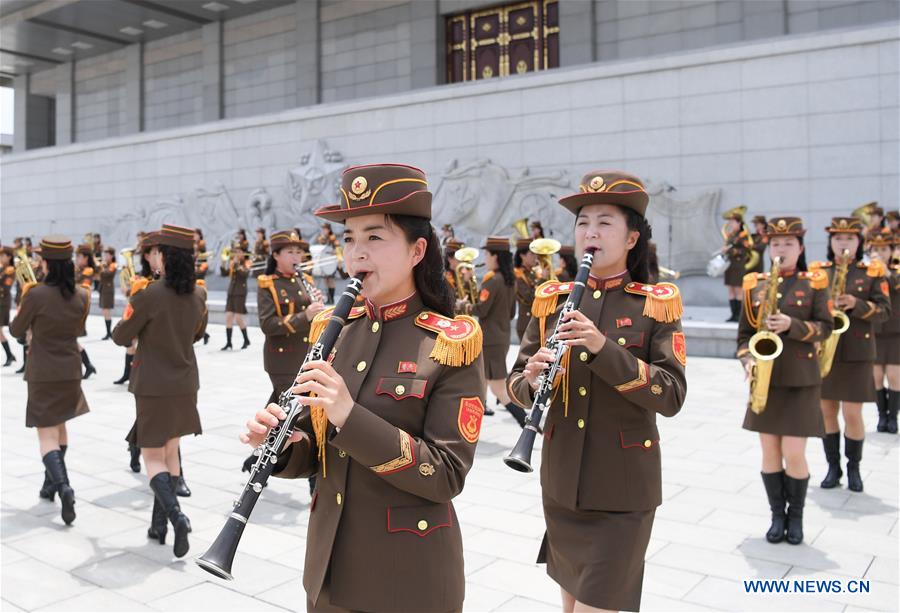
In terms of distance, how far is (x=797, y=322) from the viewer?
517cm

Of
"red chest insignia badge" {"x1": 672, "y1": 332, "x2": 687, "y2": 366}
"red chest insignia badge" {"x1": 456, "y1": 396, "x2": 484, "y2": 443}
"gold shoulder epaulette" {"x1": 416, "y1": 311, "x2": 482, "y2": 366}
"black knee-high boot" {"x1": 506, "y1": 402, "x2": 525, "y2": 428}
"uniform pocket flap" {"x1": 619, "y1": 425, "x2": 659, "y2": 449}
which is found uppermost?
"gold shoulder epaulette" {"x1": 416, "y1": 311, "x2": 482, "y2": 366}

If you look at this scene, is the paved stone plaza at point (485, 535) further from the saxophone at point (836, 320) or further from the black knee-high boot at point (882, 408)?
the saxophone at point (836, 320)

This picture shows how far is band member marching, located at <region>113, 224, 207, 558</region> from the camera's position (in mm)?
5402

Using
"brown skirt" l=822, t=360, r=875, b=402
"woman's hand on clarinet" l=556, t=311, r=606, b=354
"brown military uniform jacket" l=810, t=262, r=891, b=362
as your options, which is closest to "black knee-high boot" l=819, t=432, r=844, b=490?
"brown skirt" l=822, t=360, r=875, b=402

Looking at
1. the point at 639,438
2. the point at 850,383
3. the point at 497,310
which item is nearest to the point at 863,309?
the point at 850,383

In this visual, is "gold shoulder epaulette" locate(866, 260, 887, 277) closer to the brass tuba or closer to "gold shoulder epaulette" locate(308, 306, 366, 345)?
the brass tuba

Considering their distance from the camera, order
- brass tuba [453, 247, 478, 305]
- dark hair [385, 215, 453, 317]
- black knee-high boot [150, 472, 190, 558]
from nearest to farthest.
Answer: dark hair [385, 215, 453, 317]
black knee-high boot [150, 472, 190, 558]
brass tuba [453, 247, 478, 305]

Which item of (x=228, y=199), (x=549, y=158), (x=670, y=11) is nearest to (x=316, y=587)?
(x=549, y=158)

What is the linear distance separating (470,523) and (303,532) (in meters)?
1.24

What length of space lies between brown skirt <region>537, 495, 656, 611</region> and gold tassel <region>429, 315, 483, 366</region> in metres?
1.24

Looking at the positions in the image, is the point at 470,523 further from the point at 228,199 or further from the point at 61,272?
the point at 228,199

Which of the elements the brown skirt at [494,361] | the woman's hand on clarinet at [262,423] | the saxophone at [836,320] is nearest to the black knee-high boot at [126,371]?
the brown skirt at [494,361]

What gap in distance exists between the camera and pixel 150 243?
18.4ft

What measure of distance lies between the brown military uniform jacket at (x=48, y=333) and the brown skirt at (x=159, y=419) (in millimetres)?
1094
